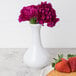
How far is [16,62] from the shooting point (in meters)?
1.30

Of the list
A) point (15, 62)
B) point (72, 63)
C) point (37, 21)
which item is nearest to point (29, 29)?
point (15, 62)

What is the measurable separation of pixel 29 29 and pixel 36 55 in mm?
407

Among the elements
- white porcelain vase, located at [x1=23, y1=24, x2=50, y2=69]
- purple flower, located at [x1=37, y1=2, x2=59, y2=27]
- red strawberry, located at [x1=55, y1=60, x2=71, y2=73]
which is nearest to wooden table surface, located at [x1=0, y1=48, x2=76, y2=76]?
white porcelain vase, located at [x1=23, y1=24, x2=50, y2=69]

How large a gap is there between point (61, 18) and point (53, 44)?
186 millimetres

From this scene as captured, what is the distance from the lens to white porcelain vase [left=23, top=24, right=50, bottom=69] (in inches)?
45.7

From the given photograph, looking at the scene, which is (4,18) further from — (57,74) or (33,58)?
(57,74)

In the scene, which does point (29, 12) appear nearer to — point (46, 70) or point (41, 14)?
point (41, 14)

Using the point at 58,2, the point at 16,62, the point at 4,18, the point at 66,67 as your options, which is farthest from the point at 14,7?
the point at 66,67

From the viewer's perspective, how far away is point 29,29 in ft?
5.07

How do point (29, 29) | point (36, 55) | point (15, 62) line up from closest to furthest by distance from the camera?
1. point (36, 55)
2. point (15, 62)
3. point (29, 29)

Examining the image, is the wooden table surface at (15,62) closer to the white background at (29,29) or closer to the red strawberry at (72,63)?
the white background at (29,29)

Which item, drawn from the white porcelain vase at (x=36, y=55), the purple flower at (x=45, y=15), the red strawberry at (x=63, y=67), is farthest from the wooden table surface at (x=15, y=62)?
the purple flower at (x=45, y=15)

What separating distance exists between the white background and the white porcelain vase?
14.4 inches

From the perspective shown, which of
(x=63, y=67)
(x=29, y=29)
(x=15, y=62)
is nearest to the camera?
(x=63, y=67)
